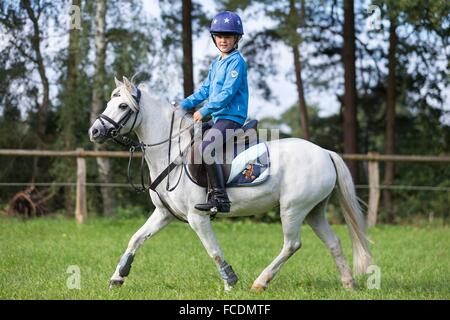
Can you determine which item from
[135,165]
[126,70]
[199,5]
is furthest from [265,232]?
[199,5]

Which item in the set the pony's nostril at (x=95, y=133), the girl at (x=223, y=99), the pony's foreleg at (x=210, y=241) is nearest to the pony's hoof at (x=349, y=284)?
the pony's foreleg at (x=210, y=241)

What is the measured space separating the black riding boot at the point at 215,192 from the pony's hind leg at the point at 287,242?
687 millimetres

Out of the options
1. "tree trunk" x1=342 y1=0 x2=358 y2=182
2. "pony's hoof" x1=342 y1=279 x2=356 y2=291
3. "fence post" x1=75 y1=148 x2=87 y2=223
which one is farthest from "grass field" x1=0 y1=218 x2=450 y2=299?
"tree trunk" x1=342 y1=0 x2=358 y2=182

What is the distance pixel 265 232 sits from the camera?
1333 centimetres

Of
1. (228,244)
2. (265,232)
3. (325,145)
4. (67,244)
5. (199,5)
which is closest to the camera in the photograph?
(67,244)

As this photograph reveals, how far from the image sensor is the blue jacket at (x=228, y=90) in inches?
235

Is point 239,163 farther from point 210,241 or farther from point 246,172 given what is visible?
point 210,241

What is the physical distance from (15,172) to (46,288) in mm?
9981

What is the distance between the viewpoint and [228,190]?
619 cm

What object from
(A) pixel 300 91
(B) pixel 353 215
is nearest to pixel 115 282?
(B) pixel 353 215

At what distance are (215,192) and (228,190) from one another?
0.68 feet

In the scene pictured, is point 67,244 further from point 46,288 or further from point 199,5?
point 199,5

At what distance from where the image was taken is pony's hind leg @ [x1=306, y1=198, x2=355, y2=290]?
6559mm

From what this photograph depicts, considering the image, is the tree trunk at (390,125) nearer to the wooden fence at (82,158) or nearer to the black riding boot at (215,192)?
the wooden fence at (82,158)
